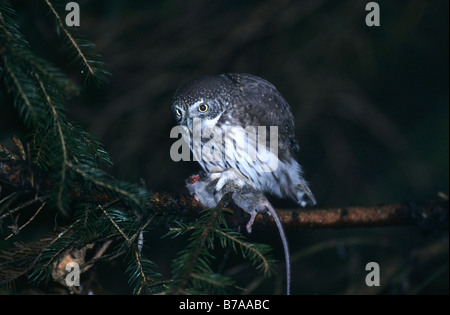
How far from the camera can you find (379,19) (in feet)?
9.27

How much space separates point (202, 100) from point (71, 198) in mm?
963

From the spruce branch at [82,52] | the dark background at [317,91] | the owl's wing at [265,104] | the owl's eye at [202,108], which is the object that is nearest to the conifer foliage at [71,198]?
the spruce branch at [82,52]

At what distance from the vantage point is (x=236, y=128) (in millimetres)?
2150

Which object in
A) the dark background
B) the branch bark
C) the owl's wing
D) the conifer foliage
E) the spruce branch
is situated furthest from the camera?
the dark background

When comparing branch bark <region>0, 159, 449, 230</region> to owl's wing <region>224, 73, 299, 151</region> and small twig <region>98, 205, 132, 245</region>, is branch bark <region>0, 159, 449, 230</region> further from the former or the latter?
owl's wing <region>224, 73, 299, 151</region>

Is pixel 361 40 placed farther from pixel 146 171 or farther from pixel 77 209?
pixel 77 209

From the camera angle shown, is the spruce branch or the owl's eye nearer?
Result: the spruce branch

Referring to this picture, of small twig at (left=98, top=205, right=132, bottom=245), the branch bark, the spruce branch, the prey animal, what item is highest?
the spruce branch

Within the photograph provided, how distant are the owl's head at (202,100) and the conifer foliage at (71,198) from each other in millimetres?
690

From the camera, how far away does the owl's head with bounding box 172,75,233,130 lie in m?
2.08

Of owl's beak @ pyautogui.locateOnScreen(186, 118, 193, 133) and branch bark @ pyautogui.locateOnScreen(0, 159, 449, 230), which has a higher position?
owl's beak @ pyautogui.locateOnScreen(186, 118, 193, 133)

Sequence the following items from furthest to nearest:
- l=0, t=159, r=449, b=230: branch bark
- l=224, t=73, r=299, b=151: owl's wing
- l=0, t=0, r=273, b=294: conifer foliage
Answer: l=224, t=73, r=299, b=151: owl's wing
l=0, t=159, r=449, b=230: branch bark
l=0, t=0, r=273, b=294: conifer foliage

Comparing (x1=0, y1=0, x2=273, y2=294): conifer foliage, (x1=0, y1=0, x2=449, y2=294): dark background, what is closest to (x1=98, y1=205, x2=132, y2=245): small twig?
(x1=0, y1=0, x2=273, y2=294): conifer foliage

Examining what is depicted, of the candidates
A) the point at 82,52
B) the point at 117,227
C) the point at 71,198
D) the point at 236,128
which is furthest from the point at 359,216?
the point at 82,52
